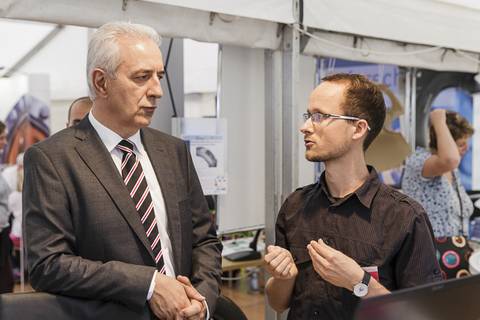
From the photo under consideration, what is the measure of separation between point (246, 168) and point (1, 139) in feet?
8.02

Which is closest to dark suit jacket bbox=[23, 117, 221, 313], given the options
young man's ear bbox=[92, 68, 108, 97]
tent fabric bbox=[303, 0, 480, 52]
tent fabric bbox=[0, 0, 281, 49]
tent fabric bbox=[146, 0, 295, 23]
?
young man's ear bbox=[92, 68, 108, 97]

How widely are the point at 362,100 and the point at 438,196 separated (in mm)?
1814

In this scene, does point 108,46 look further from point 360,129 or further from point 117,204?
point 360,129

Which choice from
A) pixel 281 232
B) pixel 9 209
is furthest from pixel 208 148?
pixel 9 209

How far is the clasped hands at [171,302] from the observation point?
147cm

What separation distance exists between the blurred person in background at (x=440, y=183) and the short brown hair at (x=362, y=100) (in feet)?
5.19

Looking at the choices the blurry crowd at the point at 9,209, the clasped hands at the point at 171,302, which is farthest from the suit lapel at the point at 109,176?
the blurry crowd at the point at 9,209

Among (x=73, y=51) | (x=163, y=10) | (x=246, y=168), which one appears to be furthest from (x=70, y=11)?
(x=73, y=51)

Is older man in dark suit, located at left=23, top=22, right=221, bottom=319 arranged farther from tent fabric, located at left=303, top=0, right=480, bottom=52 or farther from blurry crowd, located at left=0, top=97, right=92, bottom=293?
tent fabric, located at left=303, top=0, right=480, bottom=52

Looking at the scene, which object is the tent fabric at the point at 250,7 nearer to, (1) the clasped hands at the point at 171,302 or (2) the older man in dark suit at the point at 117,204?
(2) the older man in dark suit at the point at 117,204

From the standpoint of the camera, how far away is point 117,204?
4.89 feet

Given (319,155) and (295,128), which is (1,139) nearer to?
(295,128)

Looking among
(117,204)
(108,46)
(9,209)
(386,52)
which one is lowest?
(9,209)

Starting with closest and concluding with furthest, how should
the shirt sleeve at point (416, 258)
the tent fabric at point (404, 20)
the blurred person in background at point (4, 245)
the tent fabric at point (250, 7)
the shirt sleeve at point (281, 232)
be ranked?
1. the shirt sleeve at point (416, 258)
2. the shirt sleeve at point (281, 232)
3. the tent fabric at point (250, 7)
4. the tent fabric at point (404, 20)
5. the blurred person in background at point (4, 245)
